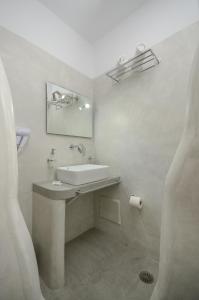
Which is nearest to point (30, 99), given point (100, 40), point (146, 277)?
point (100, 40)

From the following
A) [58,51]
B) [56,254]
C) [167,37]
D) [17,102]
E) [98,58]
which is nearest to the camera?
[56,254]

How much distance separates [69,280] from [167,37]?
8.00ft

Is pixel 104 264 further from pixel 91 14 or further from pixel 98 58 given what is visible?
pixel 91 14

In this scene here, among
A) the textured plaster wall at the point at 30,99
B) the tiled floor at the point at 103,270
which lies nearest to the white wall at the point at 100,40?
the textured plaster wall at the point at 30,99

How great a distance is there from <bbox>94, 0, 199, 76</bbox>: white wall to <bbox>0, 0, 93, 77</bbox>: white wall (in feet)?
0.81

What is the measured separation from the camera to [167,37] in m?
1.32

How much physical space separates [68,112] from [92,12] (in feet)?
3.85

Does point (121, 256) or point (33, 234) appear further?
point (121, 256)

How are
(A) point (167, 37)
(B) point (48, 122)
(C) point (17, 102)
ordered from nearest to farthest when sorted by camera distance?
(C) point (17, 102), (A) point (167, 37), (B) point (48, 122)

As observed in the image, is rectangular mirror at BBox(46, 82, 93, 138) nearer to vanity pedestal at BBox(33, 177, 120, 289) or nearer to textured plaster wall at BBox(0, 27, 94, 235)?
textured plaster wall at BBox(0, 27, 94, 235)

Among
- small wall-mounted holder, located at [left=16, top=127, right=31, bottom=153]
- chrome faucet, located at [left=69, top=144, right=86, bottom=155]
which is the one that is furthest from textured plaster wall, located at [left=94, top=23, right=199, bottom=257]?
small wall-mounted holder, located at [left=16, top=127, right=31, bottom=153]

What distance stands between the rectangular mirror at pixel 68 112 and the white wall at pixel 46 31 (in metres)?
0.41

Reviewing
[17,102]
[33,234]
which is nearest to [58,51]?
[17,102]

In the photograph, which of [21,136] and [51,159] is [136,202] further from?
[21,136]
